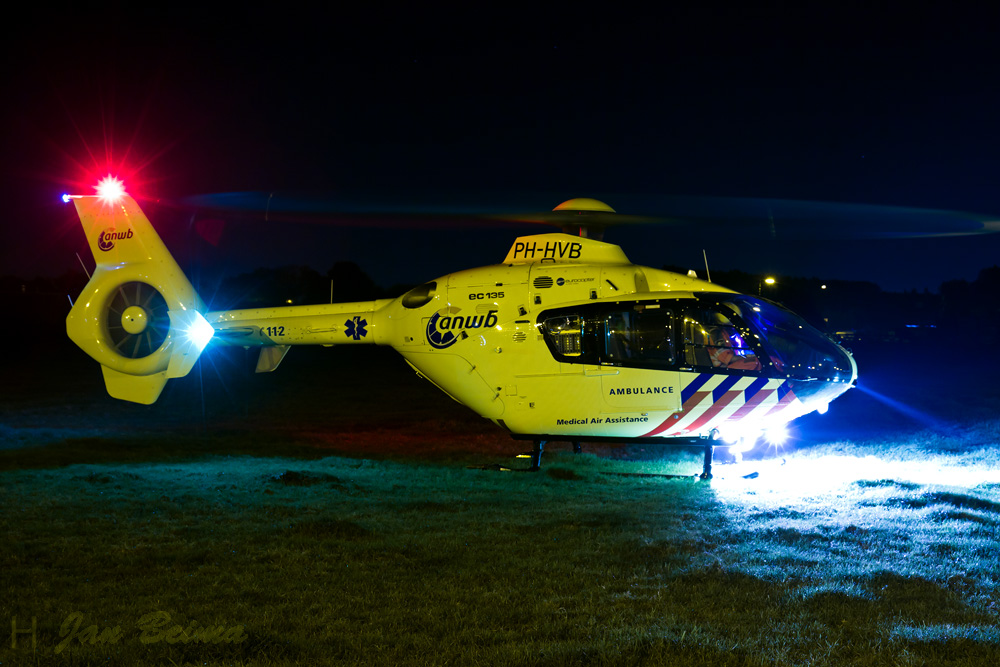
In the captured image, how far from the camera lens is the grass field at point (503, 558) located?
4.66 m

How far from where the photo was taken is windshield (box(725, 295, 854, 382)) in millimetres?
10500

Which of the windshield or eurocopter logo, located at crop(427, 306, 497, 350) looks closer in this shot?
the windshield

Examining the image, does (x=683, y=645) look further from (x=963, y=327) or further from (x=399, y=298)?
(x=963, y=327)

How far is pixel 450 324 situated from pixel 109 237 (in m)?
6.79

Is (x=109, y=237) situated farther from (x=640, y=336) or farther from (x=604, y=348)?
(x=640, y=336)

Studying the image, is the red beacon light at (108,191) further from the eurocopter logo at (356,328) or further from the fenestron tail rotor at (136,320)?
the eurocopter logo at (356,328)

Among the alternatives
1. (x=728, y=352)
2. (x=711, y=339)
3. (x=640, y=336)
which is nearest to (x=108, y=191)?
(x=640, y=336)

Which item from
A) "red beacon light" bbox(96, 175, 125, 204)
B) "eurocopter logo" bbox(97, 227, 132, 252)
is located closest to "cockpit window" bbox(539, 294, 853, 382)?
"eurocopter logo" bbox(97, 227, 132, 252)

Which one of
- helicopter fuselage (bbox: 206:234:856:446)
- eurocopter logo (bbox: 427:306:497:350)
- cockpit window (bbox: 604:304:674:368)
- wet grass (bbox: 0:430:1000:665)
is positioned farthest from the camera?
eurocopter logo (bbox: 427:306:497:350)

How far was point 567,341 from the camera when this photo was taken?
1134 centimetres

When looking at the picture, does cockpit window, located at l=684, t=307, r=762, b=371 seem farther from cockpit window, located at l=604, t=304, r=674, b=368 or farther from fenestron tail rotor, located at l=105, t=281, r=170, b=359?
fenestron tail rotor, located at l=105, t=281, r=170, b=359

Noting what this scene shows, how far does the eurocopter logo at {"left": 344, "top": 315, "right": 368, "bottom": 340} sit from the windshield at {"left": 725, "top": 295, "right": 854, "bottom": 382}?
5710 mm

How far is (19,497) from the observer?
9047 mm

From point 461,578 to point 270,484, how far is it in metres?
4.86
